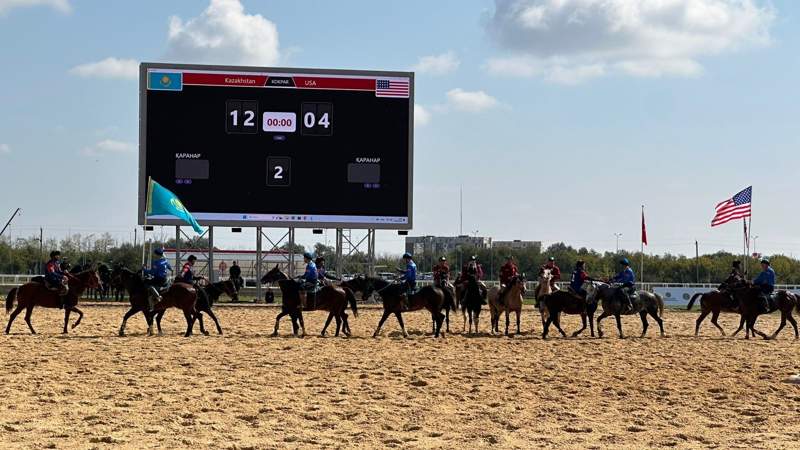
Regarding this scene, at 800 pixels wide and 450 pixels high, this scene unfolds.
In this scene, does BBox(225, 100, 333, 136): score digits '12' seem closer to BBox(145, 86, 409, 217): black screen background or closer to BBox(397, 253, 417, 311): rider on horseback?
BBox(145, 86, 409, 217): black screen background

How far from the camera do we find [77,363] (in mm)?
17703

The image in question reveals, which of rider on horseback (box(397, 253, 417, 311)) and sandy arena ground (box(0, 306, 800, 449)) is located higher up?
rider on horseback (box(397, 253, 417, 311))

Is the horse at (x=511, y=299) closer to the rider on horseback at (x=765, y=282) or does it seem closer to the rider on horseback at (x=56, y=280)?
the rider on horseback at (x=765, y=282)

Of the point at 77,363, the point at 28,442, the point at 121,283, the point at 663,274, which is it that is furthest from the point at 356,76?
the point at 663,274

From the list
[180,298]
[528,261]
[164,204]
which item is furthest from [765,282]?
[528,261]

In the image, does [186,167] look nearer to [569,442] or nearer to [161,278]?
[161,278]

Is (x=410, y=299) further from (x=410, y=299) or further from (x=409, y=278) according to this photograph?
(x=409, y=278)

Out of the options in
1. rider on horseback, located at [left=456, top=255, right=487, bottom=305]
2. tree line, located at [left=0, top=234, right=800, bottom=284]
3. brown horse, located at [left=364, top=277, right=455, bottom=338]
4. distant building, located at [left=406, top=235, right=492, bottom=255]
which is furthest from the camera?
distant building, located at [left=406, top=235, right=492, bottom=255]

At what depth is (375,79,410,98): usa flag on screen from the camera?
3934cm

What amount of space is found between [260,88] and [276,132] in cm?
171

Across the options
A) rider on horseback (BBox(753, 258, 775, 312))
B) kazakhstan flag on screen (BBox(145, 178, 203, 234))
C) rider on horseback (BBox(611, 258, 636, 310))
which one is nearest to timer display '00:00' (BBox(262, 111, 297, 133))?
kazakhstan flag on screen (BBox(145, 178, 203, 234))

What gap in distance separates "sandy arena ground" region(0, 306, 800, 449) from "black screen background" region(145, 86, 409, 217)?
14.8 meters

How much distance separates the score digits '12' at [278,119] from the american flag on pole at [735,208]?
1384cm

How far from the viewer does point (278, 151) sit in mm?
38375
